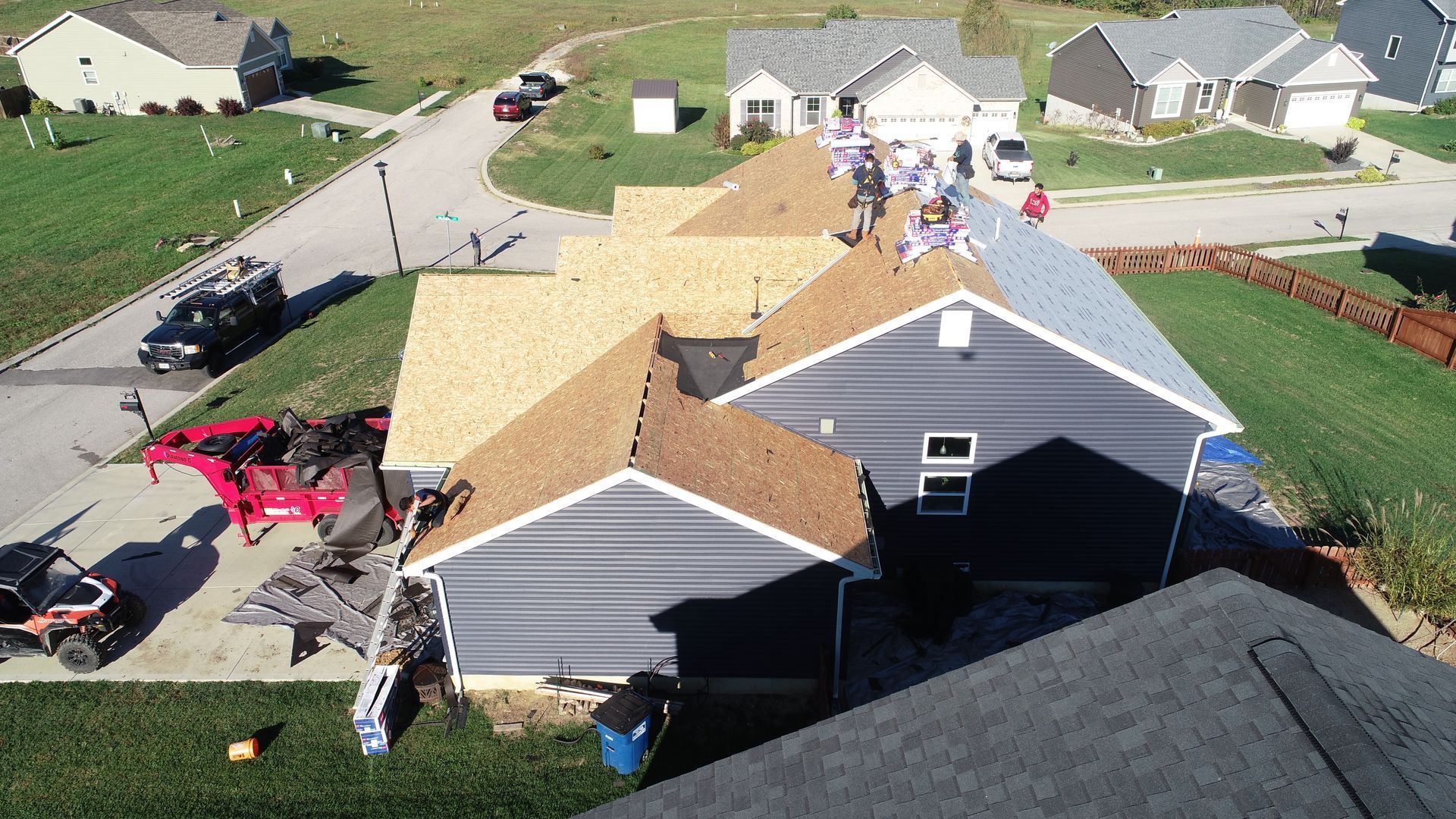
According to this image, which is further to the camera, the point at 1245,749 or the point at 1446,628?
the point at 1446,628

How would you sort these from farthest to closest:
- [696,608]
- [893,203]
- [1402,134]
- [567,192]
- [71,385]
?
1. [1402,134]
2. [567,192]
3. [71,385]
4. [893,203]
5. [696,608]

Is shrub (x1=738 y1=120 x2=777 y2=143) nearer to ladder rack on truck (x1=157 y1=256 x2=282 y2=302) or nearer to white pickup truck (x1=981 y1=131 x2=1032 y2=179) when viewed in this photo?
white pickup truck (x1=981 y1=131 x2=1032 y2=179)

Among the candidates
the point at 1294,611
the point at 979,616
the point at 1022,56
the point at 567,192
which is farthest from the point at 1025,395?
the point at 1022,56

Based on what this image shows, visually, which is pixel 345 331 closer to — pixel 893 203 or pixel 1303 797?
pixel 893 203

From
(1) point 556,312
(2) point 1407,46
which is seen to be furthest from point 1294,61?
(1) point 556,312

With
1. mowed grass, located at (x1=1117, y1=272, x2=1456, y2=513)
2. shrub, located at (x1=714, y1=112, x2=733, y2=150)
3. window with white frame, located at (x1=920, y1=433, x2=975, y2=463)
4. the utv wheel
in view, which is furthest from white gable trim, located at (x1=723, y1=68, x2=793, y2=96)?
the utv wheel

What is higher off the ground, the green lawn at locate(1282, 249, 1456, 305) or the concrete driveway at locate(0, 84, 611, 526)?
the green lawn at locate(1282, 249, 1456, 305)

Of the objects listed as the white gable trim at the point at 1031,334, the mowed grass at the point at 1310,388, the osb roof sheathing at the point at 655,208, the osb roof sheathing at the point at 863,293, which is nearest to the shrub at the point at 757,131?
the osb roof sheathing at the point at 655,208
